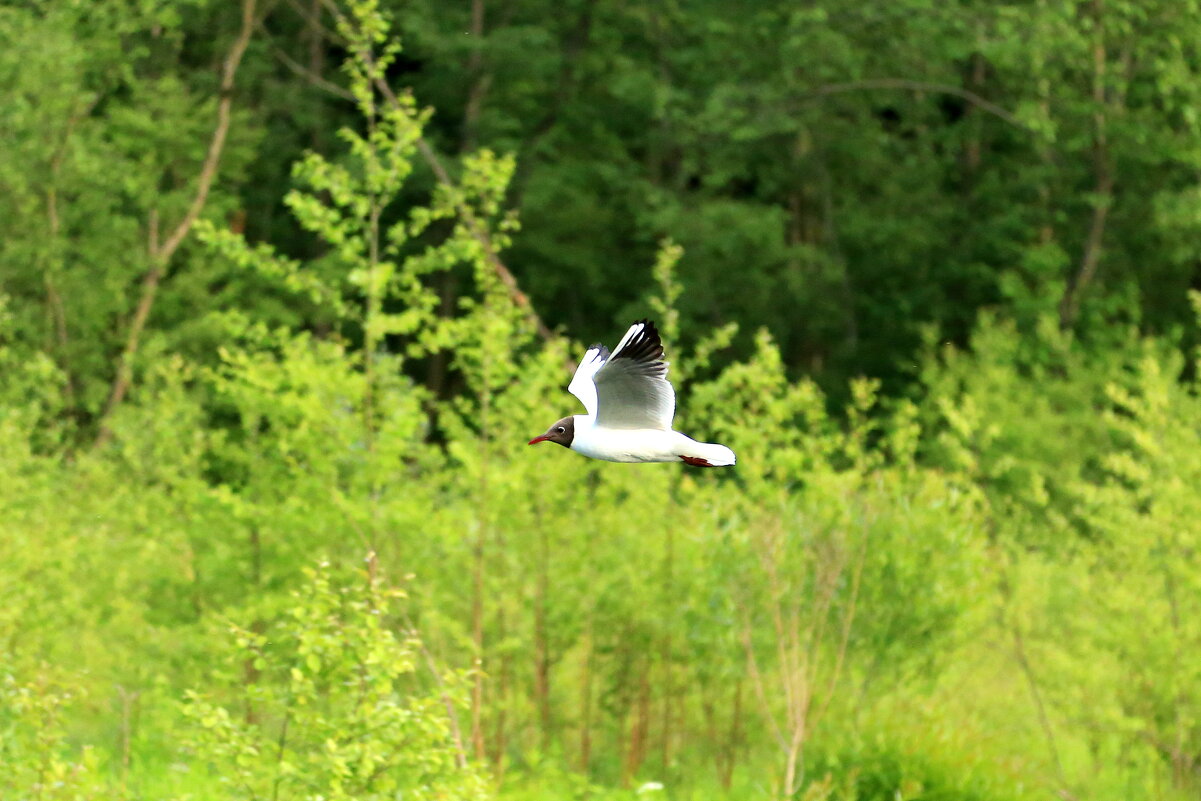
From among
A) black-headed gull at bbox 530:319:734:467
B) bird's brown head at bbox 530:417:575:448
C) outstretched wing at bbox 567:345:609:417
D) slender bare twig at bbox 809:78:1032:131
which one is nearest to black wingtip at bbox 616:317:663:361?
black-headed gull at bbox 530:319:734:467

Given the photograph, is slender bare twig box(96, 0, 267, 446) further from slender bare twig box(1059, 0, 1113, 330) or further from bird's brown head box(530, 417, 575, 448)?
bird's brown head box(530, 417, 575, 448)

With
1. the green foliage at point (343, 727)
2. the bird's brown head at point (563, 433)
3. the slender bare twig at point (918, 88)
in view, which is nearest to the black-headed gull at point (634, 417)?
the bird's brown head at point (563, 433)

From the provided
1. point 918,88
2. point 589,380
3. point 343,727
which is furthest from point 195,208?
point 589,380

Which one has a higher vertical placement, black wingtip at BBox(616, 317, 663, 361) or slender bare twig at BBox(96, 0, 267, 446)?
slender bare twig at BBox(96, 0, 267, 446)

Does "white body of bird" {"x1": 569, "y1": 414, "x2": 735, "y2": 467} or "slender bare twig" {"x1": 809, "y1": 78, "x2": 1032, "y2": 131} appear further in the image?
"slender bare twig" {"x1": 809, "y1": 78, "x2": 1032, "y2": 131}

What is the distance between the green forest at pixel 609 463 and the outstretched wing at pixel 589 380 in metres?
1.42

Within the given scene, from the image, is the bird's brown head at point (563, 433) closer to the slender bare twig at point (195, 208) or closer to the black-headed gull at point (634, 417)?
the black-headed gull at point (634, 417)

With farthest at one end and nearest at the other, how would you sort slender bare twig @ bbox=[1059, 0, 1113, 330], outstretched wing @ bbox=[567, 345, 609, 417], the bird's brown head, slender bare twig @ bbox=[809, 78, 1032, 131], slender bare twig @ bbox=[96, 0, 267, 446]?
slender bare twig @ bbox=[96, 0, 267, 446] → slender bare twig @ bbox=[809, 78, 1032, 131] → slender bare twig @ bbox=[1059, 0, 1113, 330] → outstretched wing @ bbox=[567, 345, 609, 417] → the bird's brown head

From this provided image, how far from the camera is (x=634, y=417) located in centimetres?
788

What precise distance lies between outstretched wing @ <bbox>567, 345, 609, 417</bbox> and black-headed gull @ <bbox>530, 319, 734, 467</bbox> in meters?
0.02

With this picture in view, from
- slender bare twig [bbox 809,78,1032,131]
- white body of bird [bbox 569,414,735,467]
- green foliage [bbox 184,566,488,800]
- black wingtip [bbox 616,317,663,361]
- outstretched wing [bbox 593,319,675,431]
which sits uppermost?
slender bare twig [bbox 809,78,1032,131]

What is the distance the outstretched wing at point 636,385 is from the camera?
7.73 metres

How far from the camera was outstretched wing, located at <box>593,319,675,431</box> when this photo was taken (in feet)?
25.4

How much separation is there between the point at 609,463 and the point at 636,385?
20.0 ft
